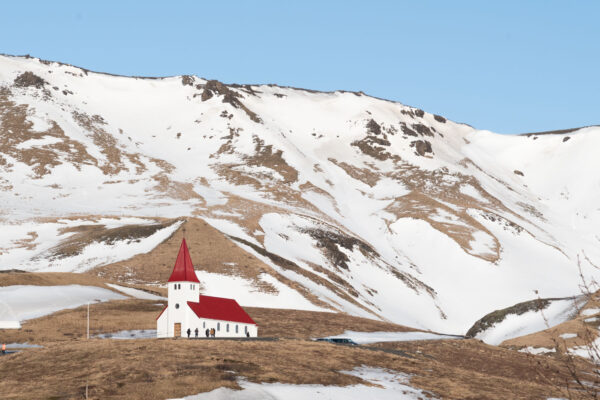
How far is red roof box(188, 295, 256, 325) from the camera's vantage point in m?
66.3

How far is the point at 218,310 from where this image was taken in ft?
226

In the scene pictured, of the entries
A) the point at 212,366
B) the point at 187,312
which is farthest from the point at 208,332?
the point at 212,366

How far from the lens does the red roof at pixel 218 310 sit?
66.3m

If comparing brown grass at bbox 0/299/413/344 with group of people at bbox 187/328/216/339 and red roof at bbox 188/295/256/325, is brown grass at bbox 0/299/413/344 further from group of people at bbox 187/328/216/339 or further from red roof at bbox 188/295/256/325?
group of people at bbox 187/328/216/339

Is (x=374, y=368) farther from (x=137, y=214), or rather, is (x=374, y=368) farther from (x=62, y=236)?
(x=137, y=214)

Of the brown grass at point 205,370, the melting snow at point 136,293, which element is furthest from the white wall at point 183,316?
the melting snow at point 136,293

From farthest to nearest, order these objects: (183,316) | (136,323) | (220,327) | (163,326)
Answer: (136,323) → (220,327) → (163,326) → (183,316)

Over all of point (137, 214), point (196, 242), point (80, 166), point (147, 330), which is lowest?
point (147, 330)

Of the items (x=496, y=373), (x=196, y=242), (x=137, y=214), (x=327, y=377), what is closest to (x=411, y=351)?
(x=496, y=373)

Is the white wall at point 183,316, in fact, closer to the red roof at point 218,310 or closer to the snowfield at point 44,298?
the red roof at point 218,310

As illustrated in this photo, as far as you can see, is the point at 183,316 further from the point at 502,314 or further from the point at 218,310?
the point at 502,314

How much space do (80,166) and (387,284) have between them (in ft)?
320

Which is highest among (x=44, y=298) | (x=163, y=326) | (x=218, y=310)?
(x=44, y=298)

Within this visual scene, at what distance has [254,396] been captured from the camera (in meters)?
39.2
